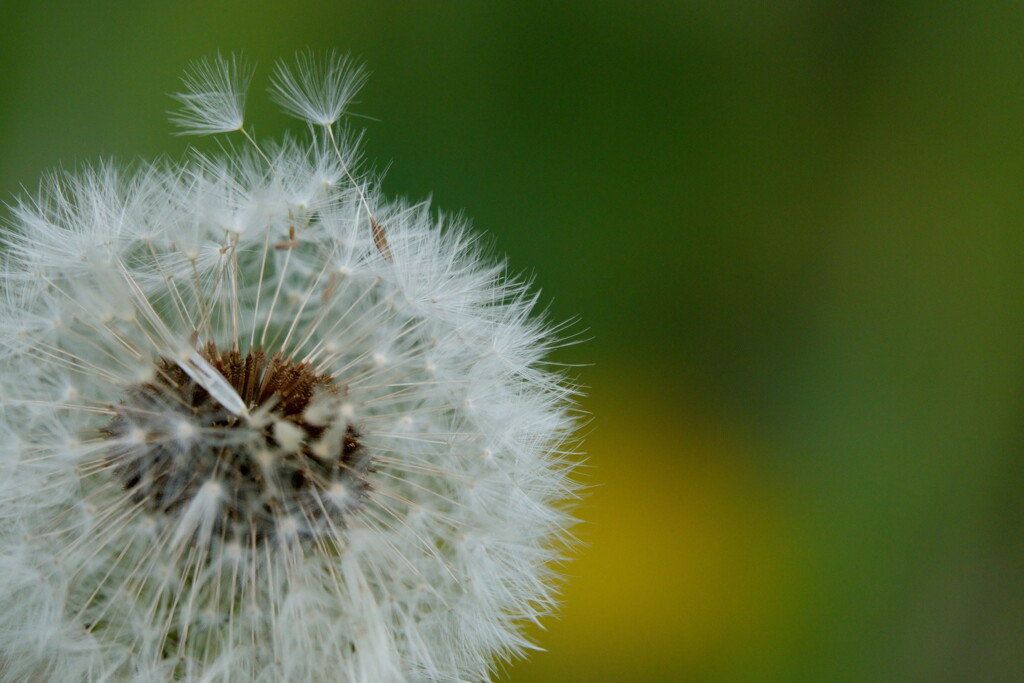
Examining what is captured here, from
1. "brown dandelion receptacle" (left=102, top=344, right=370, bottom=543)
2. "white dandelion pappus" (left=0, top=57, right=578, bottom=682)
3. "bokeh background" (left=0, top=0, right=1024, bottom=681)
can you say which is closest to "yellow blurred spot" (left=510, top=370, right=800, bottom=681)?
"bokeh background" (left=0, top=0, right=1024, bottom=681)

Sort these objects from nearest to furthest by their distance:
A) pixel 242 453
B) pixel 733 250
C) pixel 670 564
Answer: pixel 242 453 < pixel 670 564 < pixel 733 250

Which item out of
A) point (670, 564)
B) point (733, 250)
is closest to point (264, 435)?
point (670, 564)

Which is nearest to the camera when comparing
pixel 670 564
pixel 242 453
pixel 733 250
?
pixel 242 453

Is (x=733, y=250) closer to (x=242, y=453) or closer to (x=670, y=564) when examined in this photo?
(x=670, y=564)

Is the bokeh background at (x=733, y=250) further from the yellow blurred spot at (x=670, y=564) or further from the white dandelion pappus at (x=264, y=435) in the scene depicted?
the white dandelion pappus at (x=264, y=435)

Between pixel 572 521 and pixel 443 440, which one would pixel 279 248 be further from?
pixel 572 521

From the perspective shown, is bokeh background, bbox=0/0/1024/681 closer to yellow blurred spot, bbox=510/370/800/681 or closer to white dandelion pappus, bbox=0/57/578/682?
yellow blurred spot, bbox=510/370/800/681

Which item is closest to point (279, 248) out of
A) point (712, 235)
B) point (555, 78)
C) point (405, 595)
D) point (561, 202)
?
point (405, 595)

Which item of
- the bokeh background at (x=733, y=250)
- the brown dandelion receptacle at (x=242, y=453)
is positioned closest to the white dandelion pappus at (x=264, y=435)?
the brown dandelion receptacle at (x=242, y=453)
